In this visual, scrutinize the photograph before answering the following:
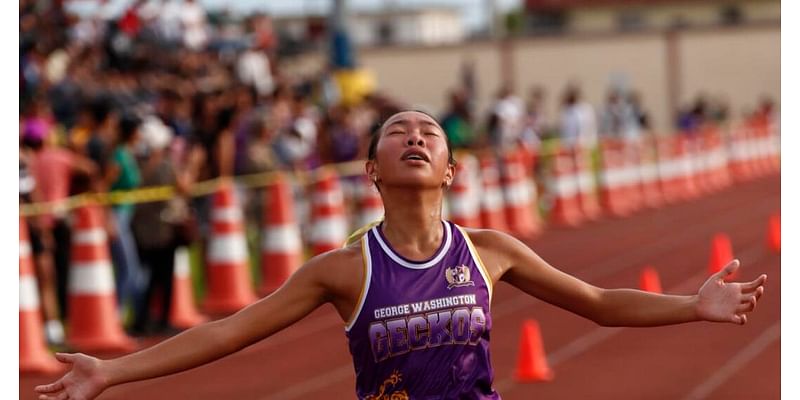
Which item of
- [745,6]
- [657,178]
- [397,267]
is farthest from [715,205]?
[745,6]

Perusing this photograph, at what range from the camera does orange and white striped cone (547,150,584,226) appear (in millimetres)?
26000

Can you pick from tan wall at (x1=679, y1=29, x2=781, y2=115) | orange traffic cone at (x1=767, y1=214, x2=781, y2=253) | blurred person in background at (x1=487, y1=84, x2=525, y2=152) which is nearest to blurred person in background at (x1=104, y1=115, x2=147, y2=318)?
orange traffic cone at (x1=767, y1=214, x2=781, y2=253)

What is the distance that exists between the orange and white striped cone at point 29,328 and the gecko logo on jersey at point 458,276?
7.29 meters

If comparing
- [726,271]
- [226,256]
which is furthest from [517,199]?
[726,271]

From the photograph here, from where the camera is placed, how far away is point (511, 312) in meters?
15.1

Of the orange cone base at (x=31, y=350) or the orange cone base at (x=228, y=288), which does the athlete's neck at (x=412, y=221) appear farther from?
the orange cone base at (x=228, y=288)

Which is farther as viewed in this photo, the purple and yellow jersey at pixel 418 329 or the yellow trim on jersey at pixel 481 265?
the yellow trim on jersey at pixel 481 265

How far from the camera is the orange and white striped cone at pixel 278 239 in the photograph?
1672 cm

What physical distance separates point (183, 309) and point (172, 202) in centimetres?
103

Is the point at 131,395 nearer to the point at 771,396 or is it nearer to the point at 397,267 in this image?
the point at 771,396

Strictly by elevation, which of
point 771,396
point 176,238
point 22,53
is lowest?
point 771,396

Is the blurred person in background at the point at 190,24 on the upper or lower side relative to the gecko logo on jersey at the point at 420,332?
upper

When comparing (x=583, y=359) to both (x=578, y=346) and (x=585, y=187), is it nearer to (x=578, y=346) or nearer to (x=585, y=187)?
(x=578, y=346)

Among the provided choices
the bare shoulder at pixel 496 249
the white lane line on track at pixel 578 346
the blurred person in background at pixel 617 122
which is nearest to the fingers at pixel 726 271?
the bare shoulder at pixel 496 249
